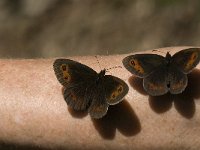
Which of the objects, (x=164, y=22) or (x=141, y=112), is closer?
(x=141, y=112)

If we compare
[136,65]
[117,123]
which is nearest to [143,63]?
[136,65]

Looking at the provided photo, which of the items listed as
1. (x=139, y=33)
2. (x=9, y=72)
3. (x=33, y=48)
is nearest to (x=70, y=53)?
(x=33, y=48)

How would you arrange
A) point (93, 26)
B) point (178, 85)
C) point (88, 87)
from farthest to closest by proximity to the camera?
point (93, 26), point (88, 87), point (178, 85)

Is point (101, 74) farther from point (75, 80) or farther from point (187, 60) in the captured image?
point (187, 60)

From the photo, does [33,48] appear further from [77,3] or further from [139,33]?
[139,33]

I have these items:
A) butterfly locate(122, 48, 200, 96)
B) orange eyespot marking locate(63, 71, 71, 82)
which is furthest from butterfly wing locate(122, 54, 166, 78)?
orange eyespot marking locate(63, 71, 71, 82)

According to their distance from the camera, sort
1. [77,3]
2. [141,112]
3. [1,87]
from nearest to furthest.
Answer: [141,112]
[1,87]
[77,3]

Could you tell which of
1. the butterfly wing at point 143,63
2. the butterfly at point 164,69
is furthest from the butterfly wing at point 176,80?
the butterfly wing at point 143,63

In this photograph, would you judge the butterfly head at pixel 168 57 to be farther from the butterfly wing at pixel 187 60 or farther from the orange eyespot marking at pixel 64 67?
the orange eyespot marking at pixel 64 67
